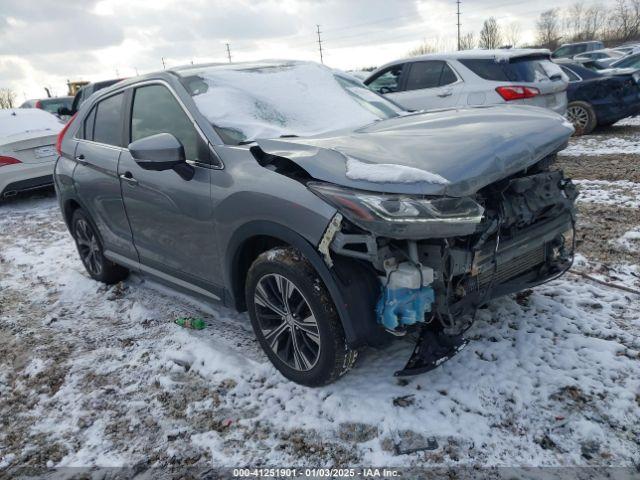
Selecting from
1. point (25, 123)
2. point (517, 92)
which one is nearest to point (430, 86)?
point (517, 92)

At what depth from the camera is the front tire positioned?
2607 mm

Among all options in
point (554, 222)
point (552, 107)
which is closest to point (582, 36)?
point (552, 107)

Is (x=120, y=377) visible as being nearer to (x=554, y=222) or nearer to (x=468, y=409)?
(x=468, y=409)

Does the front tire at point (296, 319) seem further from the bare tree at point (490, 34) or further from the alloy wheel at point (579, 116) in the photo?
the bare tree at point (490, 34)

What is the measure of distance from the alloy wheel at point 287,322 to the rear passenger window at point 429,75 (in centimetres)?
641

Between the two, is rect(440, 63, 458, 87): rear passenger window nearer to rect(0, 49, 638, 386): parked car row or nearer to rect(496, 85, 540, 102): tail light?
rect(496, 85, 540, 102): tail light

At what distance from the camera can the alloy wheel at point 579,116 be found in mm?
10047

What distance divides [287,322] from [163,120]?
1.68 metres

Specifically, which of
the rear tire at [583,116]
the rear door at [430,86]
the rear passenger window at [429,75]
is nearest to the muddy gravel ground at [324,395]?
the rear door at [430,86]

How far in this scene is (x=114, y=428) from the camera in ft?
9.23

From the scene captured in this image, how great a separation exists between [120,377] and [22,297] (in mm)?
2118

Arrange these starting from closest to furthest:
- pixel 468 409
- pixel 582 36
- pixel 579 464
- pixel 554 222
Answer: pixel 579 464 → pixel 468 409 → pixel 554 222 → pixel 582 36

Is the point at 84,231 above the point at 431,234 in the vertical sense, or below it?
below

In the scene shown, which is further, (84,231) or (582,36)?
(582,36)
